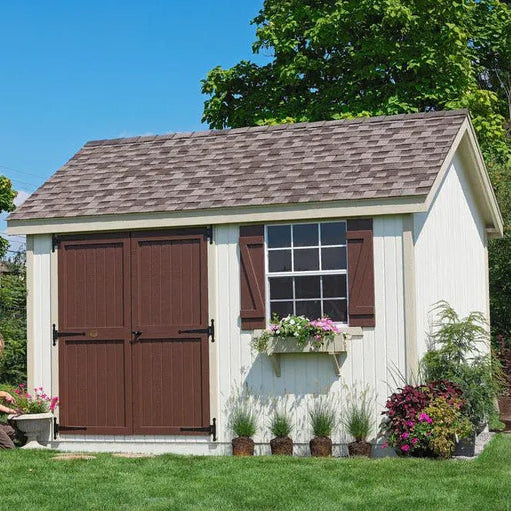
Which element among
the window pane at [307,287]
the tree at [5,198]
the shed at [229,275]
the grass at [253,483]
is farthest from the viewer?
the tree at [5,198]

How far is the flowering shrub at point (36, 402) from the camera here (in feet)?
40.5

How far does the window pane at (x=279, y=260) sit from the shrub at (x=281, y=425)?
166cm

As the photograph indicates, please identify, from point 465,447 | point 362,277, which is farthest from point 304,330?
point 465,447

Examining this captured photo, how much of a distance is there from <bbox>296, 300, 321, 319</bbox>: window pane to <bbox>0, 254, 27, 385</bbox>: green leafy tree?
27.1 feet

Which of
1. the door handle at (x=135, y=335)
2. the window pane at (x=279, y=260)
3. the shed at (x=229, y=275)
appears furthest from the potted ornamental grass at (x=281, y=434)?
the door handle at (x=135, y=335)

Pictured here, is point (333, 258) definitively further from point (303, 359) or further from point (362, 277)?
point (303, 359)

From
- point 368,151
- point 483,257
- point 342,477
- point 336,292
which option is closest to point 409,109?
point 483,257

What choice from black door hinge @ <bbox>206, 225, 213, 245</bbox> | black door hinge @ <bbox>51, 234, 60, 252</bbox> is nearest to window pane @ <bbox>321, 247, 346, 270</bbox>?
black door hinge @ <bbox>206, 225, 213, 245</bbox>

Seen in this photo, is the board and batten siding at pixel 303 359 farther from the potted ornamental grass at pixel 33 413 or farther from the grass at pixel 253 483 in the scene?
the potted ornamental grass at pixel 33 413

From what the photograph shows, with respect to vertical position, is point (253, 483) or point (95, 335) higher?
point (95, 335)

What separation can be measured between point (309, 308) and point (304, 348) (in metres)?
0.56

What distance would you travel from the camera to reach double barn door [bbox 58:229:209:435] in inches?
477

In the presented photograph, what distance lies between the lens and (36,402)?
12430 mm

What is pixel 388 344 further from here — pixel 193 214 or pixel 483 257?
pixel 483 257
